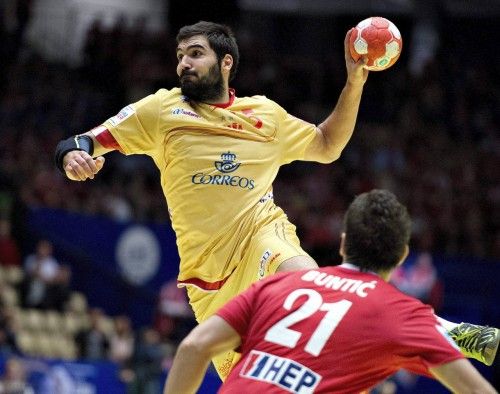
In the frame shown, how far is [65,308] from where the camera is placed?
17500mm

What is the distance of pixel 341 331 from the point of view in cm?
439

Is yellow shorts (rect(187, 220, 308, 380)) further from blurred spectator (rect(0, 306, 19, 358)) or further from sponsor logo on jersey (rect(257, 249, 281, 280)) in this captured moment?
blurred spectator (rect(0, 306, 19, 358))

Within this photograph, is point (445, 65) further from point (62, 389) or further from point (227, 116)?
point (227, 116)

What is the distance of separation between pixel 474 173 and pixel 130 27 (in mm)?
8168

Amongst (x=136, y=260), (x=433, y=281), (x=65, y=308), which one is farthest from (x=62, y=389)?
(x=433, y=281)

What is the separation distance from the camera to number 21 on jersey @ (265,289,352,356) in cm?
439

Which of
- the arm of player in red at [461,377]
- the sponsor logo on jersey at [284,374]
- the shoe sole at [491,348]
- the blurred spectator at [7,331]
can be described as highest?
the arm of player in red at [461,377]

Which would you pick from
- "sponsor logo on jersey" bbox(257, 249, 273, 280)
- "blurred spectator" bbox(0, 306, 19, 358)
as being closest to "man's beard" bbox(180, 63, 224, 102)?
"sponsor logo on jersey" bbox(257, 249, 273, 280)

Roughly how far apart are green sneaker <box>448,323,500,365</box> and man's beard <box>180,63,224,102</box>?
2.23 m

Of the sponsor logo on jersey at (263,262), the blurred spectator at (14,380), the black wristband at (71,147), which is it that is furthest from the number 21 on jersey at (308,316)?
the blurred spectator at (14,380)

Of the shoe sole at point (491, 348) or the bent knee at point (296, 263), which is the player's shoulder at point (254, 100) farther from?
the shoe sole at point (491, 348)

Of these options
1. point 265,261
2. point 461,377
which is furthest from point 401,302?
point 265,261

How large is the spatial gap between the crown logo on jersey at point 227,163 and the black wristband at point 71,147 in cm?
85

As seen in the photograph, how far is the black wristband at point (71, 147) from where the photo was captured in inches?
260
